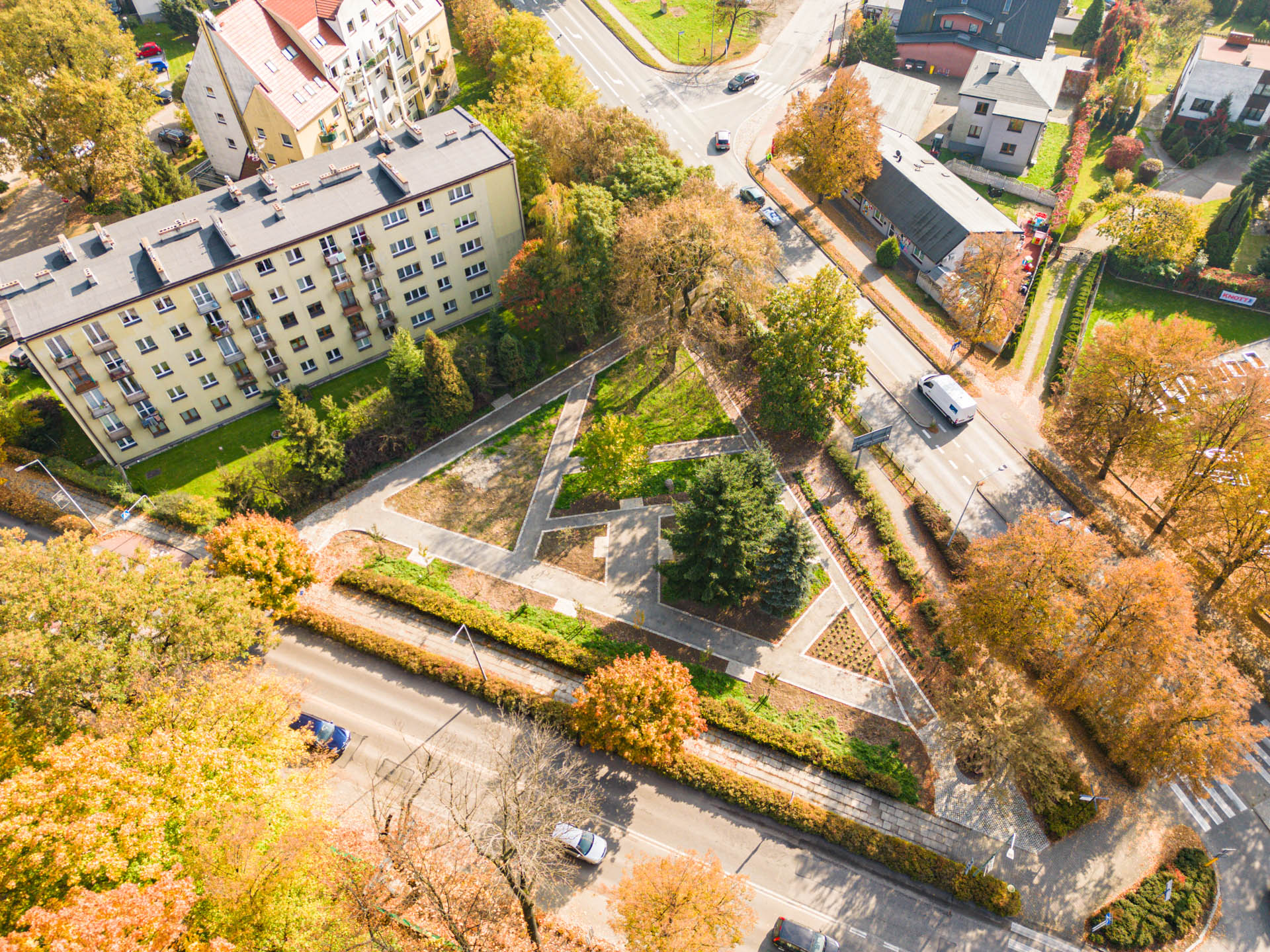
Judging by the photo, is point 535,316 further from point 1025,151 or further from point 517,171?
point 1025,151

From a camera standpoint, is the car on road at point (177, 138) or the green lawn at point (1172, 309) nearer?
the green lawn at point (1172, 309)

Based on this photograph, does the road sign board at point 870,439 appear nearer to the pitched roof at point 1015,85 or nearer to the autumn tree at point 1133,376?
the autumn tree at point 1133,376

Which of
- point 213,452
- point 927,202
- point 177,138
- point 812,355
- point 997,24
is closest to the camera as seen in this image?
point 812,355

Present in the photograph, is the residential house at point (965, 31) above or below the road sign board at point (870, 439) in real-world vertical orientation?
above

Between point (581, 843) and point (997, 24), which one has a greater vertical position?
point (997, 24)

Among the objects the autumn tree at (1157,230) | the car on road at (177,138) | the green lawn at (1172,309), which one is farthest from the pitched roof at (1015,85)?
the car on road at (177,138)

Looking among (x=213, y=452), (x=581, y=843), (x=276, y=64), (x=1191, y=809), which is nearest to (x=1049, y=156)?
(x=1191, y=809)

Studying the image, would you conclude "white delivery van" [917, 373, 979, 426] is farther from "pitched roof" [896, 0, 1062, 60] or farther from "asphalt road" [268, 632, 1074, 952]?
"pitched roof" [896, 0, 1062, 60]

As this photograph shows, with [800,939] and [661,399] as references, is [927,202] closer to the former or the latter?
[661,399]
